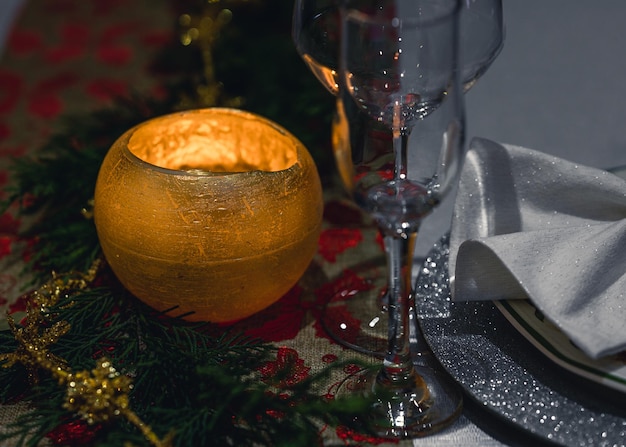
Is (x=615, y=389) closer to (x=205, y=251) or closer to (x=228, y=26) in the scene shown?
(x=205, y=251)

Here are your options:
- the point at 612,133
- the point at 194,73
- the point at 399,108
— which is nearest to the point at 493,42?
the point at 399,108

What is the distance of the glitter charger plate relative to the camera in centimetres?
45

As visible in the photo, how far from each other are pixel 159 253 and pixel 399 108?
0.18 m

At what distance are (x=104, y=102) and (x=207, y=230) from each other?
0.51m

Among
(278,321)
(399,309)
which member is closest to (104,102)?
(278,321)

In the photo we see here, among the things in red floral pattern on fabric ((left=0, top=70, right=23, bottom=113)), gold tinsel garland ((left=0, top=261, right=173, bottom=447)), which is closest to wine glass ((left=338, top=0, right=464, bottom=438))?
gold tinsel garland ((left=0, top=261, right=173, bottom=447))

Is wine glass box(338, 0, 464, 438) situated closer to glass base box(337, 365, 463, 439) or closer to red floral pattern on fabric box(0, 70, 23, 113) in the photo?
glass base box(337, 365, 463, 439)

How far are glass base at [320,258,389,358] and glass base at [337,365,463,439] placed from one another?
46 mm

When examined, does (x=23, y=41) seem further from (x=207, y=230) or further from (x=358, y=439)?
(x=358, y=439)

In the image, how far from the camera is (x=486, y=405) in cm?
47

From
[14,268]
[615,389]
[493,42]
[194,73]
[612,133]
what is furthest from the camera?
[194,73]

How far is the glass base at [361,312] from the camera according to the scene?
58 centimetres

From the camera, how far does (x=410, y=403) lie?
505mm

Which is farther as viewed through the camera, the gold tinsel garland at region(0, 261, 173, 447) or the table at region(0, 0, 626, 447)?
the table at region(0, 0, 626, 447)
